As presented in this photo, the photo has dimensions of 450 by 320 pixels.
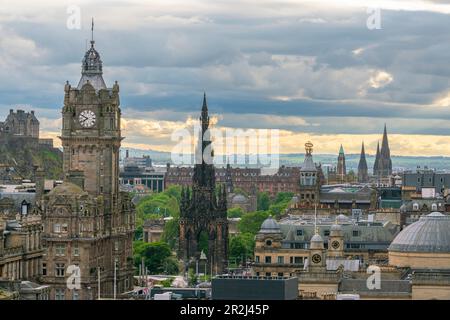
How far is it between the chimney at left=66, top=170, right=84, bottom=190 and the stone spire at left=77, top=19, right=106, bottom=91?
667cm

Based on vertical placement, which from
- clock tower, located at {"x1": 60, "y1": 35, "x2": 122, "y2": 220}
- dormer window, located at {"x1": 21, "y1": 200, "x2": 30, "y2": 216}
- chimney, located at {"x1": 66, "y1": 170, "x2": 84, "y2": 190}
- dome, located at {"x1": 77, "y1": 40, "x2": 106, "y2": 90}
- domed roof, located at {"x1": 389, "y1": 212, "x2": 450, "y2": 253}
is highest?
dome, located at {"x1": 77, "y1": 40, "x2": 106, "y2": 90}

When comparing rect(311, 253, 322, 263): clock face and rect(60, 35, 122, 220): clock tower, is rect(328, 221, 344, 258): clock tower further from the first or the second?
rect(60, 35, 122, 220): clock tower

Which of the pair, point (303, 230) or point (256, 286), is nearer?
point (256, 286)

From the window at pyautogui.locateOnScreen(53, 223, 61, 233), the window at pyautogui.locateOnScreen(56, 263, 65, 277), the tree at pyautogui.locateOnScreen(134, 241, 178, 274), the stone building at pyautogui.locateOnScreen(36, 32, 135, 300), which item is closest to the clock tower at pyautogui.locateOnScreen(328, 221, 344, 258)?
the stone building at pyautogui.locateOnScreen(36, 32, 135, 300)

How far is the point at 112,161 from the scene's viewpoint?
106 meters

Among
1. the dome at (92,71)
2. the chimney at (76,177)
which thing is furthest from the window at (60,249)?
the dome at (92,71)

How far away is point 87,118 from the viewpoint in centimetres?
10462

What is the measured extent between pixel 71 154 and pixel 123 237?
776 centimetres

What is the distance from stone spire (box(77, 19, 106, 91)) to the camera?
106 m

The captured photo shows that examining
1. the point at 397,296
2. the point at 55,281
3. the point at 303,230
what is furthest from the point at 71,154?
the point at 397,296

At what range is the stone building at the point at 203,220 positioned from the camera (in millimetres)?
150125

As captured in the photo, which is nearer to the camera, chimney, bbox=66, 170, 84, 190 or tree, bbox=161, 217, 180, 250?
chimney, bbox=66, 170, 84, 190

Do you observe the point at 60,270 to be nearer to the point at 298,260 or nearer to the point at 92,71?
the point at 92,71
